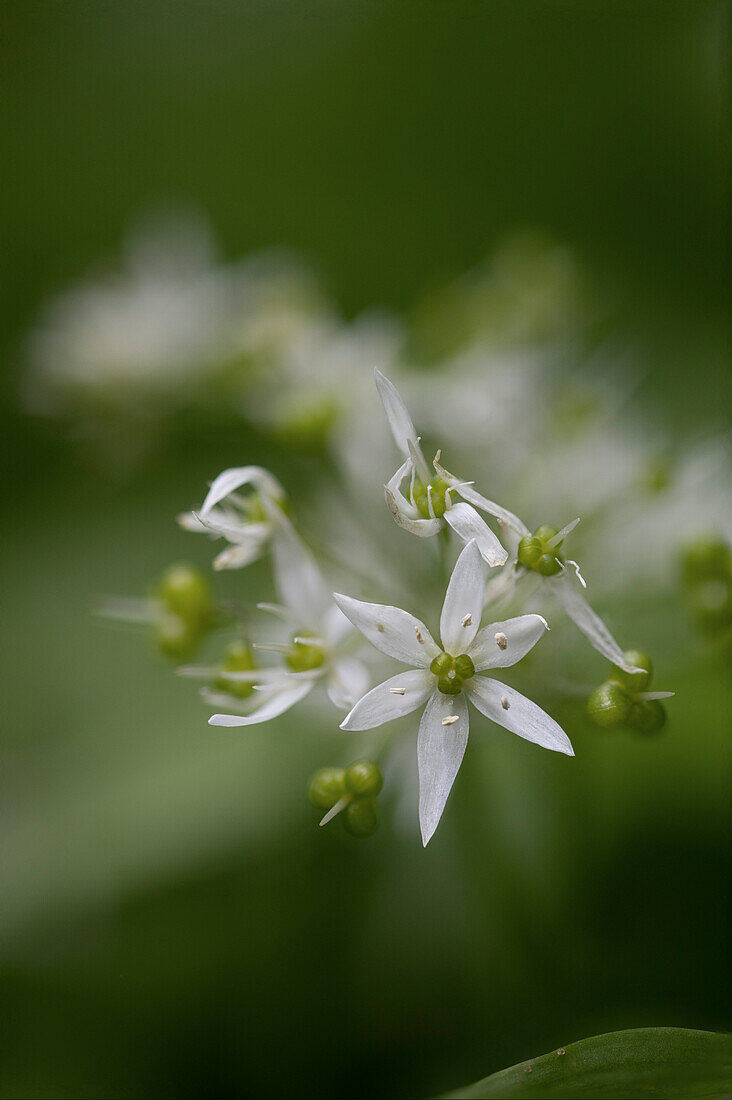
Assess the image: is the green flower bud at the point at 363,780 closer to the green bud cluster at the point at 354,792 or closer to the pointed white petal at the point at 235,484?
the green bud cluster at the point at 354,792

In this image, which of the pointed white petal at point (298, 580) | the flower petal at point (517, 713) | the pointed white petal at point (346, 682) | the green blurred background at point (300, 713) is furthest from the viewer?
the green blurred background at point (300, 713)

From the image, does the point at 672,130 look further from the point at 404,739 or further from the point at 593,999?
the point at 593,999

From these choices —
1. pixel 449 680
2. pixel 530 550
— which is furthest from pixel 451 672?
pixel 530 550

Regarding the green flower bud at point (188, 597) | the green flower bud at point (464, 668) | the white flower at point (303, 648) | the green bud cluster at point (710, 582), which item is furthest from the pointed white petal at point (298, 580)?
the green bud cluster at point (710, 582)

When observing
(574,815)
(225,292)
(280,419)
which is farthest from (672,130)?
(574,815)

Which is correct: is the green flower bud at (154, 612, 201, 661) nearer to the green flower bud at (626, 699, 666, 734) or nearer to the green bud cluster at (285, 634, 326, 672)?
the green bud cluster at (285, 634, 326, 672)

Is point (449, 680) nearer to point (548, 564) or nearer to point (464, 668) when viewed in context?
point (464, 668)

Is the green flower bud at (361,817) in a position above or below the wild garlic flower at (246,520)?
below
